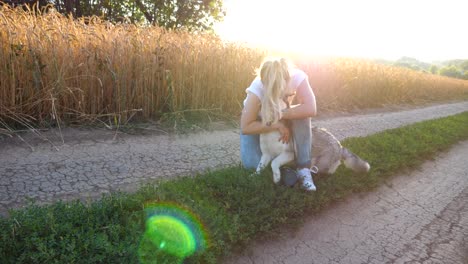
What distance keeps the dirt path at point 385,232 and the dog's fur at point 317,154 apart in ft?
1.41

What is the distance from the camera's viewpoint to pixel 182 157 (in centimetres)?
485

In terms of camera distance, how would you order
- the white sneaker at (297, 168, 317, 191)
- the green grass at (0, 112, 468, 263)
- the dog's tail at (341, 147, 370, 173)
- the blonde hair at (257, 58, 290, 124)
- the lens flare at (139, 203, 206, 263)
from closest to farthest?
1. the green grass at (0, 112, 468, 263)
2. the lens flare at (139, 203, 206, 263)
3. the blonde hair at (257, 58, 290, 124)
4. the white sneaker at (297, 168, 317, 191)
5. the dog's tail at (341, 147, 370, 173)

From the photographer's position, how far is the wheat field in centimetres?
492

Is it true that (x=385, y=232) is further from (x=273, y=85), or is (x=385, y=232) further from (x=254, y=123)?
(x=273, y=85)

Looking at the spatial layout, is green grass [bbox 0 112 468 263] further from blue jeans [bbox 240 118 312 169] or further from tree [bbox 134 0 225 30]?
tree [bbox 134 0 225 30]

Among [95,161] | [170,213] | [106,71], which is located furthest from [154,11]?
[170,213]

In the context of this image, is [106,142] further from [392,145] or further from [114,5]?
[114,5]

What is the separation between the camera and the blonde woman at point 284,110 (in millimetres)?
3529

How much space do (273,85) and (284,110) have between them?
0.33 metres

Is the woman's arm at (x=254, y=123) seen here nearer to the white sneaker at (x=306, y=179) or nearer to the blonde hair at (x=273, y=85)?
the blonde hair at (x=273, y=85)

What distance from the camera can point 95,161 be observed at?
4.35m

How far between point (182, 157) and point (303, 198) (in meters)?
1.95

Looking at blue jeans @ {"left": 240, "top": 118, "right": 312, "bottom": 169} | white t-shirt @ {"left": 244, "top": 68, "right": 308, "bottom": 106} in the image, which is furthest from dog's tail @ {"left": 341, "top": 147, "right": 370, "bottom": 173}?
white t-shirt @ {"left": 244, "top": 68, "right": 308, "bottom": 106}

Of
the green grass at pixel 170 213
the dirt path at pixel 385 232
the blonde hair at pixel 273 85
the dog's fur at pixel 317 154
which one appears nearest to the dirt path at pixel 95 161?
the green grass at pixel 170 213
